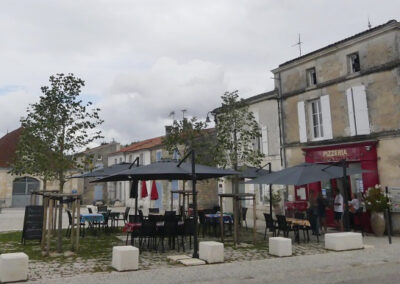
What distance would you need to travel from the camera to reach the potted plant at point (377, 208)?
11.2 m

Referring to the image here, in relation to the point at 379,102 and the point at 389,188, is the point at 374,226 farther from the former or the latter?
the point at 379,102

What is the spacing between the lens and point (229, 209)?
62.0 ft

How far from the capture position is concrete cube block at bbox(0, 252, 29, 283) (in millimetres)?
6051

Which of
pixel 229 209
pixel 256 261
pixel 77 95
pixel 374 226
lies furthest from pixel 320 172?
pixel 229 209

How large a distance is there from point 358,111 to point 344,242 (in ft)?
18.0

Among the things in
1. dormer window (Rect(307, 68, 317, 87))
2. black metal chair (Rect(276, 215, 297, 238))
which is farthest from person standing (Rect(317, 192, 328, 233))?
dormer window (Rect(307, 68, 317, 87))

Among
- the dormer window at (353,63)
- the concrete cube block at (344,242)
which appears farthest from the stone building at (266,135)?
the concrete cube block at (344,242)

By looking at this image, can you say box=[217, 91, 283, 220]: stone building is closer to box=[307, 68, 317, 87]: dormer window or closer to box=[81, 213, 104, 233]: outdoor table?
box=[307, 68, 317, 87]: dormer window

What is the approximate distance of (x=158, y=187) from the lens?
90.4ft

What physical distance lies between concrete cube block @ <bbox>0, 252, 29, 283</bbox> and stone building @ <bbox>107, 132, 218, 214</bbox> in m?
12.0

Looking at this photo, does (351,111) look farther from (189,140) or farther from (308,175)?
(189,140)

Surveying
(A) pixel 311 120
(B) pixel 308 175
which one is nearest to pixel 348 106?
(A) pixel 311 120

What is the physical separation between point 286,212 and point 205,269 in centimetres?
804

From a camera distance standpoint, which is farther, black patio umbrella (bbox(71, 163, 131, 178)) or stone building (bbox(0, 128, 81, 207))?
stone building (bbox(0, 128, 81, 207))
